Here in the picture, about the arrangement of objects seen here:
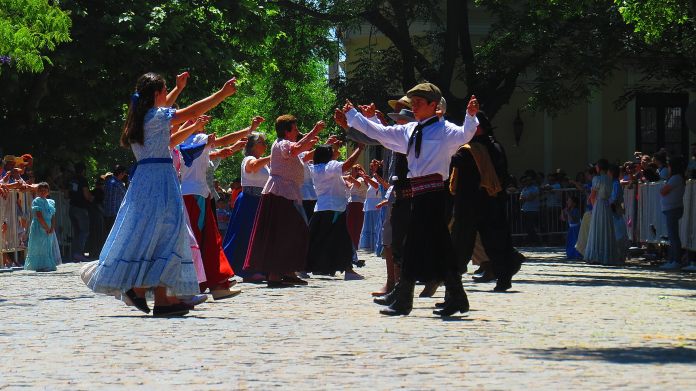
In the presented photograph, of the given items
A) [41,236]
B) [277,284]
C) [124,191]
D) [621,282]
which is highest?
[124,191]

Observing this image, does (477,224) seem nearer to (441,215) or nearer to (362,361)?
(441,215)

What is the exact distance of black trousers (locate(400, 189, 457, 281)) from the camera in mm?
12336

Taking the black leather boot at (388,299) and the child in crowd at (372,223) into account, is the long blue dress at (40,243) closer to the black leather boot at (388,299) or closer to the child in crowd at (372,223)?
the child in crowd at (372,223)

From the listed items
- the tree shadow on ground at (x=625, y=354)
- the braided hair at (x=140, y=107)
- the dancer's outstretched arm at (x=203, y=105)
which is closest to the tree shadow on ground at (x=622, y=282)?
the dancer's outstretched arm at (x=203, y=105)

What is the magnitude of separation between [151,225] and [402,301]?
6.64ft

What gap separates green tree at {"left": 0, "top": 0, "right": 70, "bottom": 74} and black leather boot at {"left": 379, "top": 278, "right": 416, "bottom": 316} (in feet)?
35.3

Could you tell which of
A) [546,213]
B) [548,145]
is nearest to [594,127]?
[548,145]

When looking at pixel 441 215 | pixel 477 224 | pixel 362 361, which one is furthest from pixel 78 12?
pixel 362 361

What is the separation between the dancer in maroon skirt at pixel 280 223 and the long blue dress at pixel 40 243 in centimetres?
729

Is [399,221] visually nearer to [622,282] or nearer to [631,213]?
[622,282]

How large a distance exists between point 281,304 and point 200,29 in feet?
63.3

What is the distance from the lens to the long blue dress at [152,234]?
480 inches

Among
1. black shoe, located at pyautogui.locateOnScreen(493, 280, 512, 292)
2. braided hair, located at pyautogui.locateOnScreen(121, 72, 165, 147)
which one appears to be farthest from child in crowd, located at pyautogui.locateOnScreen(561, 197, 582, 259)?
braided hair, located at pyautogui.locateOnScreen(121, 72, 165, 147)

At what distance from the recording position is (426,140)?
12.3 metres
